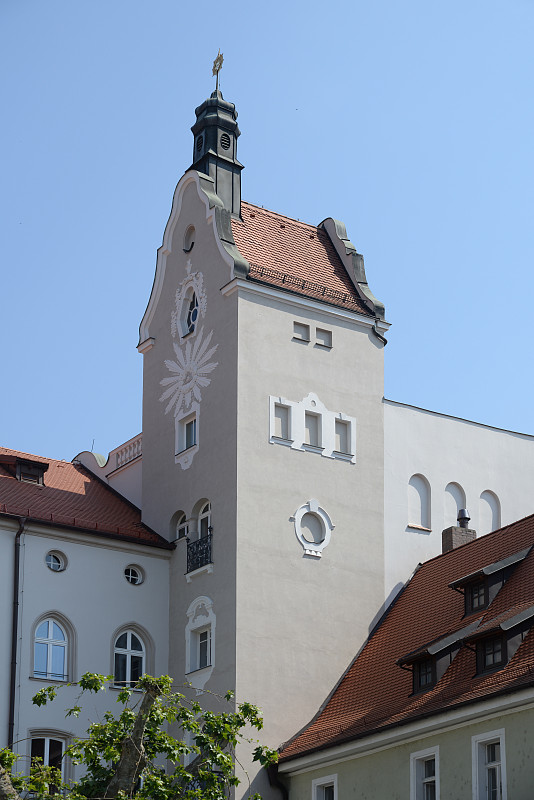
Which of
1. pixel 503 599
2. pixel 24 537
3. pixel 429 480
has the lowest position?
pixel 503 599

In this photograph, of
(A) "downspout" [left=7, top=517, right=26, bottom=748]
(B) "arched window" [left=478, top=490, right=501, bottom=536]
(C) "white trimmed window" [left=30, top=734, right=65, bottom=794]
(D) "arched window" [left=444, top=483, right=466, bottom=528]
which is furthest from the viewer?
(B) "arched window" [left=478, top=490, right=501, bottom=536]

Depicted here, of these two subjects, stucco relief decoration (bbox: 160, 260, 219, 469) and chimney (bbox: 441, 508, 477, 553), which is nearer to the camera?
stucco relief decoration (bbox: 160, 260, 219, 469)

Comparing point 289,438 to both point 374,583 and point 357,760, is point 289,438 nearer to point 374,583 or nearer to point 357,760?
point 374,583

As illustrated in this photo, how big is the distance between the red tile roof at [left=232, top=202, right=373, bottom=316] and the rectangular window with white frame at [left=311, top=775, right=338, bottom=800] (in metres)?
12.8

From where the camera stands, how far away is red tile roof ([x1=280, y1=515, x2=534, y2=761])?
95.3 feet

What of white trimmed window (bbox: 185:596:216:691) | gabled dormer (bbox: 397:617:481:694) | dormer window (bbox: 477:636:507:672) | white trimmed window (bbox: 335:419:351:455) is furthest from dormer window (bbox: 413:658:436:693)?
white trimmed window (bbox: 335:419:351:455)

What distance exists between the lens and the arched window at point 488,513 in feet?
132

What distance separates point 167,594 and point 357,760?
823cm

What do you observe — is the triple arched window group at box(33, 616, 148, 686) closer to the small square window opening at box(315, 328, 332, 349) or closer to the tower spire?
the small square window opening at box(315, 328, 332, 349)

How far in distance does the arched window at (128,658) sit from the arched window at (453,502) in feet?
30.2

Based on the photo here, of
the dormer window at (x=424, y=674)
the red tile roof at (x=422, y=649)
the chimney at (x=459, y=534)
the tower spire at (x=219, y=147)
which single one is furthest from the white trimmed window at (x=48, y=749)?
the tower spire at (x=219, y=147)

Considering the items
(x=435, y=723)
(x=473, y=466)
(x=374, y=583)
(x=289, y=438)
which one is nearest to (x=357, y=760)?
(x=435, y=723)

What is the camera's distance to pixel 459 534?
127 feet

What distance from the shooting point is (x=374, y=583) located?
122 feet
